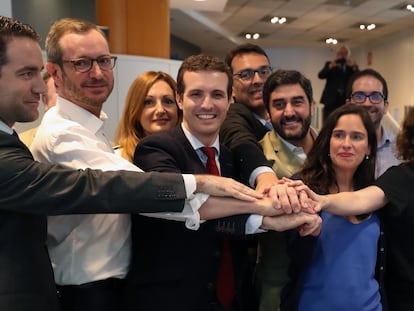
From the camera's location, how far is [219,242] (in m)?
1.59

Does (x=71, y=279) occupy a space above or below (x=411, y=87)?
below

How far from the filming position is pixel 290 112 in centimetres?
219

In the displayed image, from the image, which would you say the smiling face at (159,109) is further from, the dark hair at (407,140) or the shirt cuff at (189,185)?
the dark hair at (407,140)

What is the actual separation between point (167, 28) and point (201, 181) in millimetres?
4485

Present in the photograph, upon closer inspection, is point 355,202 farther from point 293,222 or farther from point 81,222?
point 81,222

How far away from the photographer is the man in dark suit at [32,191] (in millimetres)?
1187

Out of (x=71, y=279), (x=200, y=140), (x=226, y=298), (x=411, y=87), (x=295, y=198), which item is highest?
(x=411, y=87)

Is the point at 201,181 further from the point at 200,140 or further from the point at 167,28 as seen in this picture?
the point at 167,28

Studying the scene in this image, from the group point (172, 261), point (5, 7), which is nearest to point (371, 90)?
point (172, 261)

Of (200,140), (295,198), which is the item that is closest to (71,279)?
(200,140)

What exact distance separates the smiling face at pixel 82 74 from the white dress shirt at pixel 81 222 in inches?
1.7

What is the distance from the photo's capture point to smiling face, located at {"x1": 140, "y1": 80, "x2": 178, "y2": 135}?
2.25m

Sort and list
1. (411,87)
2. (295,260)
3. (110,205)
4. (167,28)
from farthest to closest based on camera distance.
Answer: (411,87), (167,28), (295,260), (110,205)

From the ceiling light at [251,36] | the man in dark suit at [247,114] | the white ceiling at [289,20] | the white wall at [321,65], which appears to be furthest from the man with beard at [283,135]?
the ceiling light at [251,36]
